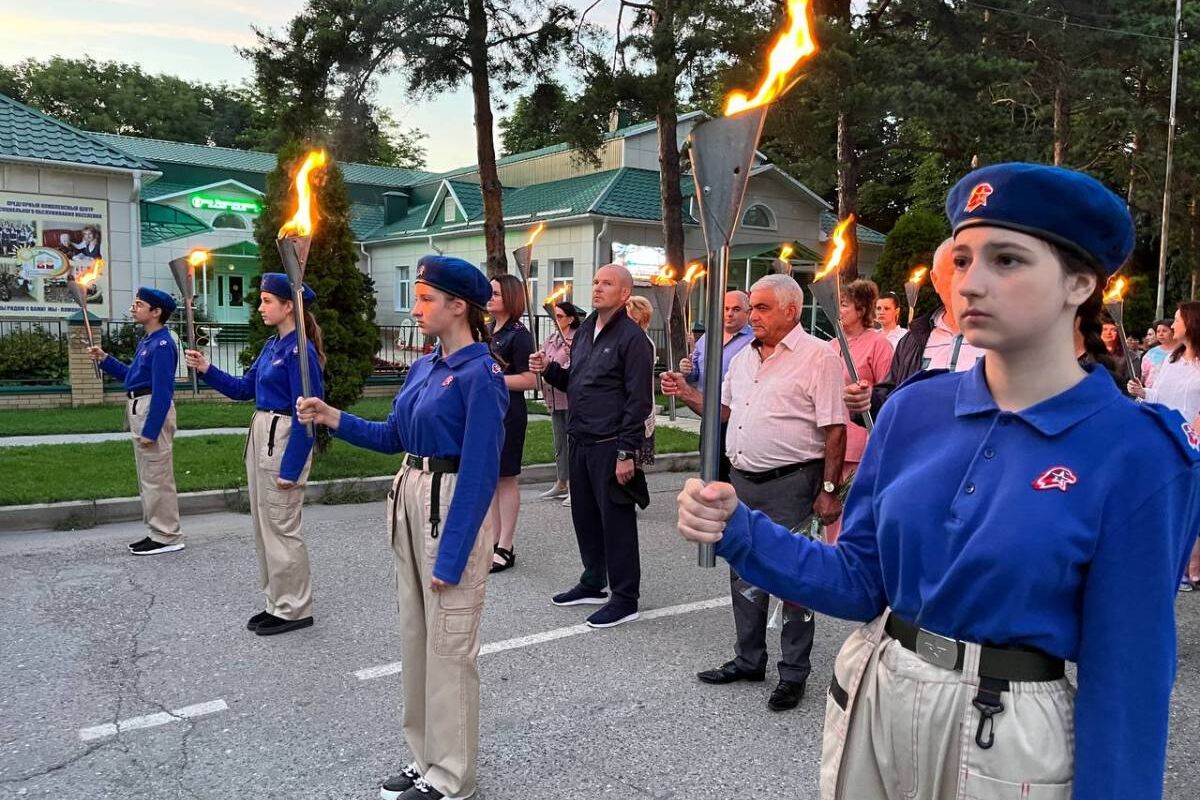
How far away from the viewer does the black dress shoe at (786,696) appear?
172 inches

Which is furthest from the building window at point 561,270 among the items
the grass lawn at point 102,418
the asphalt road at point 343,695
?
the asphalt road at point 343,695

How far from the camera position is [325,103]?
1471 cm

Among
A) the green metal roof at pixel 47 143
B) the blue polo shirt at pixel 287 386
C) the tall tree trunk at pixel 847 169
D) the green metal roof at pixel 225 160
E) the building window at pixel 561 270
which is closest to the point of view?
the blue polo shirt at pixel 287 386

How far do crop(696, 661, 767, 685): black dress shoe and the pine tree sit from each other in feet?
24.1

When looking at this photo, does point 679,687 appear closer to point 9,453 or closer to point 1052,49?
point 9,453

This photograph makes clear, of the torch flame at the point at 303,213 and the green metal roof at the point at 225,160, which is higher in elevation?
the green metal roof at the point at 225,160

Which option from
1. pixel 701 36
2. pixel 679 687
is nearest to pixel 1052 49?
pixel 701 36

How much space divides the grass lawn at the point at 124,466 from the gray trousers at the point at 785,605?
5.14 metres

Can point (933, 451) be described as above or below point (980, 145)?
below

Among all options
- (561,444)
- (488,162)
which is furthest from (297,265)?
(488,162)

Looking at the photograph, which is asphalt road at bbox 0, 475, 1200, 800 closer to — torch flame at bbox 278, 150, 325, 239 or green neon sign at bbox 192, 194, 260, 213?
torch flame at bbox 278, 150, 325, 239

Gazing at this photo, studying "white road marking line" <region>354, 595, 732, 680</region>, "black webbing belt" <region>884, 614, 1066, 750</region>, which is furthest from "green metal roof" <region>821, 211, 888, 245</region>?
"black webbing belt" <region>884, 614, 1066, 750</region>

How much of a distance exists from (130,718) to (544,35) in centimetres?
1344

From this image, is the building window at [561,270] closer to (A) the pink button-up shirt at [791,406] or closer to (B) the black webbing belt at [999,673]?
(A) the pink button-up shirt at [791,406]
